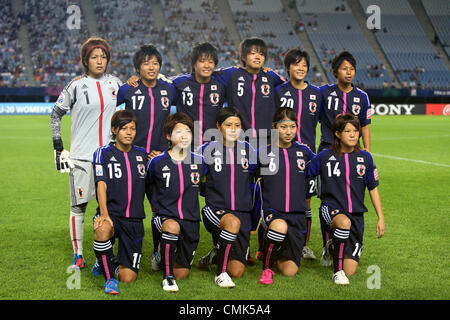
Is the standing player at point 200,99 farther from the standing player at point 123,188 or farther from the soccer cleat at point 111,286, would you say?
the soccer cleat at point 111,286

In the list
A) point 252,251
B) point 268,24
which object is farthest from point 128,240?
point 268,24

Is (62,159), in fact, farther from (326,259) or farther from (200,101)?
(326,259)

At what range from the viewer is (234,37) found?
137 ft

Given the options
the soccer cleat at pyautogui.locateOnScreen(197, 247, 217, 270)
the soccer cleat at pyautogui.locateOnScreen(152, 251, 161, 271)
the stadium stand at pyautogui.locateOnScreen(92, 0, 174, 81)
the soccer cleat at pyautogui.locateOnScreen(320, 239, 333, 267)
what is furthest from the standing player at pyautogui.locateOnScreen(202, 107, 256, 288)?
the stadium stand at pyautogui.locateOnScreen(92, 0, 174, 81)

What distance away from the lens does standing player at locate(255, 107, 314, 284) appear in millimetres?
4879

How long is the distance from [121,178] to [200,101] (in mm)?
1144

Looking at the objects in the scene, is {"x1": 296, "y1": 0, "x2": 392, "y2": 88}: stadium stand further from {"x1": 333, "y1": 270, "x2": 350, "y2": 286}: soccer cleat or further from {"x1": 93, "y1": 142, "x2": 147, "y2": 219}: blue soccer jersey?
{"x1": 93, "y1": 142, "x2": 147, "y2": 219}: blue soccer jersey

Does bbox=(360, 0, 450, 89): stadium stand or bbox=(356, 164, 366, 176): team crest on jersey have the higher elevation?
bbox=(360, 0, 450, 89): stadium stand

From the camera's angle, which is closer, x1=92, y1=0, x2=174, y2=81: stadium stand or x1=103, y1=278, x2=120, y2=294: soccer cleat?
x1=103, y1=278, x2=120, y2=294: soccer cleat

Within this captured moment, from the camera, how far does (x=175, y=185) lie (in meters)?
4.71

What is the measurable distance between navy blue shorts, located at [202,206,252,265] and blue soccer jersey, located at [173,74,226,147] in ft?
2.51

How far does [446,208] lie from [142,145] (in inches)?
189

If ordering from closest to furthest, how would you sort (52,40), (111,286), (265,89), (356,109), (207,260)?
(111,286) < (207,260) < (265,89) < (356,109) < (52,40)
